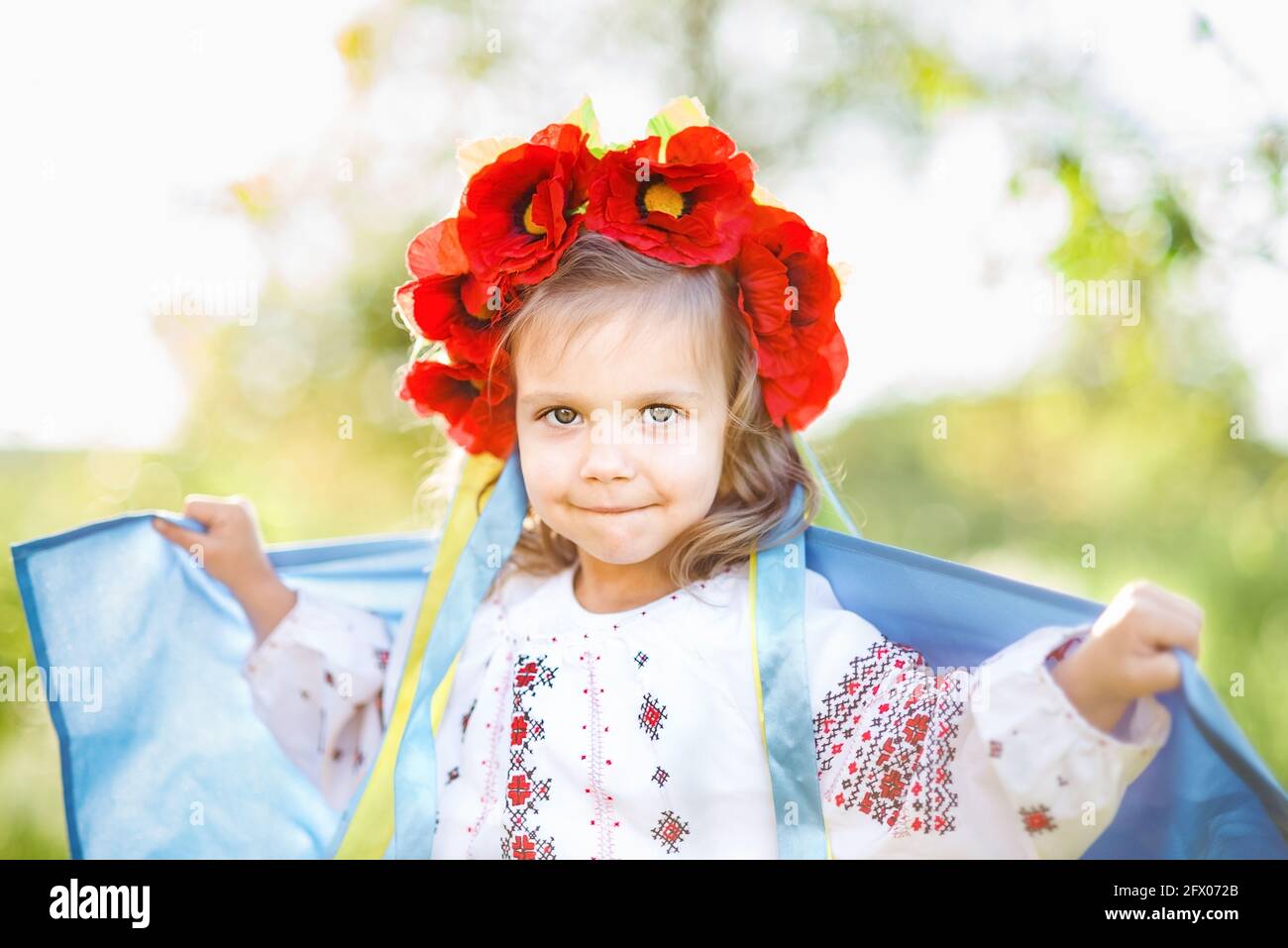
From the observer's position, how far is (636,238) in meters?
1.33

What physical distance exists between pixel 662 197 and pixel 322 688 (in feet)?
3.03

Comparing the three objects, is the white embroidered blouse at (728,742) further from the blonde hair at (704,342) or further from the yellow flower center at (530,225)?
the yellow flower center at (530,225)

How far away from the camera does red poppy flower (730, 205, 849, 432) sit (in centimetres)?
138

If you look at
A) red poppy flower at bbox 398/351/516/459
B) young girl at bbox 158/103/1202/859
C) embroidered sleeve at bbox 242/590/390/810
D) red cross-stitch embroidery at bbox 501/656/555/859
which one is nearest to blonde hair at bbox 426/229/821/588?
young girl at bbox 158/103/1202/859

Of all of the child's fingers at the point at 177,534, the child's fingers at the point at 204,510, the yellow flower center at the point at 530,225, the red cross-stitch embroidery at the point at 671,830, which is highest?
the yellow flower center at the point at 530,225

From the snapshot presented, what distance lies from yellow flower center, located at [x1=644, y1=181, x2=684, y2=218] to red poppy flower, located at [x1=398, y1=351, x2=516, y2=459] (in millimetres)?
322

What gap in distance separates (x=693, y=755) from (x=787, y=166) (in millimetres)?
2169

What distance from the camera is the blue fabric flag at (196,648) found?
4.54 ft

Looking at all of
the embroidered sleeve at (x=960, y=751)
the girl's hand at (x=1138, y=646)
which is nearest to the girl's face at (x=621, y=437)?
the embroidered sleeve at (x=960, y=751)

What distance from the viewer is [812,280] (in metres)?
1.41

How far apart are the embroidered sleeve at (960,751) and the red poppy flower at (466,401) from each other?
1.71 feet

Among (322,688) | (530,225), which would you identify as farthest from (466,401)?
(322,688)
